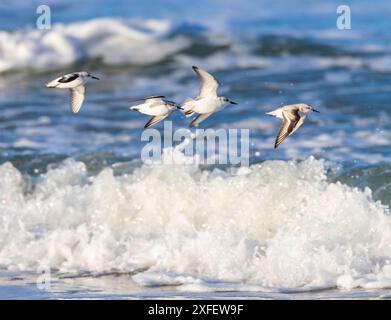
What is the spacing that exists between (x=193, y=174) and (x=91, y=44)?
31.4 ft

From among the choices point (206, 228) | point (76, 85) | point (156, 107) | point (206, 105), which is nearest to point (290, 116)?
point (206, 105)

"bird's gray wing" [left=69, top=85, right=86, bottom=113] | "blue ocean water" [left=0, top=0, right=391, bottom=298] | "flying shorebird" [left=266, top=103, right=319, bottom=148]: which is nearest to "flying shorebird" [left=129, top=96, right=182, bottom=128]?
"bird's gray wing" [left=69, top=85, right=86, bottom=113]

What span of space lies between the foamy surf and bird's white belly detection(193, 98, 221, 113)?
1046 mm

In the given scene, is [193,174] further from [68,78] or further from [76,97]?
[68,78]

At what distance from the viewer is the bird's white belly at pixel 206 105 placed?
950cm

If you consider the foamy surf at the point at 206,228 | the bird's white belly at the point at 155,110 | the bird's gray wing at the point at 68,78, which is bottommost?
the foamy surf at the point at 206,228

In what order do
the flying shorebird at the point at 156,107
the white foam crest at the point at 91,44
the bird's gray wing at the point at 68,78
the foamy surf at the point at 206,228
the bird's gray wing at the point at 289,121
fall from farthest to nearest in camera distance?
the white foam crest at the point at 91,44 → the flying shorebird at the point at 156,107 → the bird's gray wing at the point at 68,78 → the foamy surf at the point at 206,228 → the bird's gray wing at the point at 289,121

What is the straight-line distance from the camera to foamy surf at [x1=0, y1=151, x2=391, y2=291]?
30.2 ft

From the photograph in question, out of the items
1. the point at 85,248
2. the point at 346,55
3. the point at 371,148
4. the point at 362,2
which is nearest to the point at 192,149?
the point at 371,148

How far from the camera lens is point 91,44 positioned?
20.5 m

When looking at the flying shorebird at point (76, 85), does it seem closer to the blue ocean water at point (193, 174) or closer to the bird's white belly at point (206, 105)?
the bird's white belly at point (206, 105)

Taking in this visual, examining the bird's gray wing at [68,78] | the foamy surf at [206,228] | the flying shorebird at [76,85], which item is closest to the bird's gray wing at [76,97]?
the flying shorebird at [76,85]

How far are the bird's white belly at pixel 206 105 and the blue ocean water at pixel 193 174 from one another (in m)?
1.05
